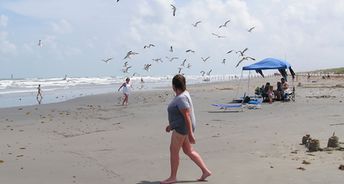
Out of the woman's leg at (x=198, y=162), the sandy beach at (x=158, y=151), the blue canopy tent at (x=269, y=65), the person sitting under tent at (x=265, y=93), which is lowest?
the sandy beach at (x=158, y=151)

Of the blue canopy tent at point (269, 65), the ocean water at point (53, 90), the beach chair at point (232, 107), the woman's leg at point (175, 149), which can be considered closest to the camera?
the woman's leg at point (175, 149)

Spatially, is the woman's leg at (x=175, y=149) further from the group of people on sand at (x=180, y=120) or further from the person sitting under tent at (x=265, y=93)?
the person sitting under tent at (x=265, y=93)

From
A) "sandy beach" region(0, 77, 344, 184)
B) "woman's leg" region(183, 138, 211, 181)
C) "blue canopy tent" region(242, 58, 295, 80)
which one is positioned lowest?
"sandy beach" region(0, 77, 344, 184)

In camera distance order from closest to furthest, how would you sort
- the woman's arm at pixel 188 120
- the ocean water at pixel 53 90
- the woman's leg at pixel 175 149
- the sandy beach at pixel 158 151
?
1. the woman's arm at pixel 188 120
2. the woman's leg at pixel 175 149
3. the sandy beach at pixel 158 151
4. the ocean water at pixel 53 90

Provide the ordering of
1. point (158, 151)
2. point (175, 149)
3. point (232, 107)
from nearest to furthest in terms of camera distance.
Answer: point (175, 149)
point (158, 151)
point (232, 107)

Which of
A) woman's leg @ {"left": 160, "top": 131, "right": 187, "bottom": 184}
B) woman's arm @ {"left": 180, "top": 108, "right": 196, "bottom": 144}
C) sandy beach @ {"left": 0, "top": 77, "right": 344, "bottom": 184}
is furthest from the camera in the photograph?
sandy beach @ {"left": 0, "top": 77, "right": 344, "bottom": 184}

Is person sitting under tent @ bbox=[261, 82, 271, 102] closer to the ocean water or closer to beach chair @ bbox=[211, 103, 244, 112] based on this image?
beach chair @ bbox=[211, 103, 244, 112]

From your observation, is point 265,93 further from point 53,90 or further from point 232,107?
point 53,90

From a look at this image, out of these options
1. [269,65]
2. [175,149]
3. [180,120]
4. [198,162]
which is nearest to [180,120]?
[180,120]

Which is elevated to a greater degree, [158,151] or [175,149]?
[175,149]

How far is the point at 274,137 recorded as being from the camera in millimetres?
11633

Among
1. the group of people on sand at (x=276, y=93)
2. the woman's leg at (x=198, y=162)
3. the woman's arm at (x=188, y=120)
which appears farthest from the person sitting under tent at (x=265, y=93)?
the woman's arm at (x=188, y=120)

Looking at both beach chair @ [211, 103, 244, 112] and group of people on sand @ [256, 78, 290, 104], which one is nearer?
beach chair @ [211, 103, 244, 112]

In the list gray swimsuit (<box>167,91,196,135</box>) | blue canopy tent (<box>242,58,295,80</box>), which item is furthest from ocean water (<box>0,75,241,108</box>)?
gray swimsuit (<box>167,91,196,135</box>)
